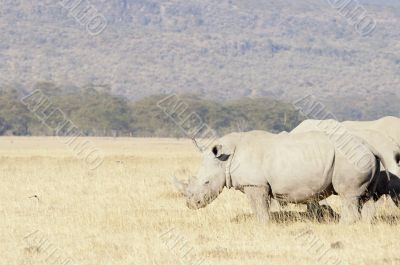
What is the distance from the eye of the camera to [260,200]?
45.7 ft

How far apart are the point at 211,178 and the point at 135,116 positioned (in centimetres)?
7432

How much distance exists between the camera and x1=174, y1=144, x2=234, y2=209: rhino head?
14.1 m

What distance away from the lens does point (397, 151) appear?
14.3 meters

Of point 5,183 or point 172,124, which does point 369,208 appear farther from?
point 172,124

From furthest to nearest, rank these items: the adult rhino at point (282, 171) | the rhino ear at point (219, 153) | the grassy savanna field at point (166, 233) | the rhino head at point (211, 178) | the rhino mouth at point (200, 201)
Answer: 1. the rhino mouth at point (200, 201)
2. the rhino head at point (211, 178)
3. the rhino ear at point (219, 153)
4. the adult rhino at point (282, 171)
5. the grassy savanna field at point (166, 233)

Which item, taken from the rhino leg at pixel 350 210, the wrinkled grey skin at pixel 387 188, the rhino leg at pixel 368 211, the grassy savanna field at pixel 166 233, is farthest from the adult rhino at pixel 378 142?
the grassy savanna field at pixel 166 233

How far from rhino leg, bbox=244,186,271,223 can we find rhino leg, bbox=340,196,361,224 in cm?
103

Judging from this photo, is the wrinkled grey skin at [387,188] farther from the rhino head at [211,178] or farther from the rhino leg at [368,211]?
the rhino head at [211,178]

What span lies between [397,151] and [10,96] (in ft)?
248

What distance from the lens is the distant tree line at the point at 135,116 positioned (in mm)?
82625

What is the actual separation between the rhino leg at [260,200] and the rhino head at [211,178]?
0.40 m

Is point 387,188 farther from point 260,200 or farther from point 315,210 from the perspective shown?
point 260,200

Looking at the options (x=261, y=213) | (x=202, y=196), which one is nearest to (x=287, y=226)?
(x=261, y=213)

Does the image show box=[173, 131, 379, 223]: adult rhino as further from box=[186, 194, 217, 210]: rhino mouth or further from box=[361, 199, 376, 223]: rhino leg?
box=[361, 199, 376, 223]: rhino leg
